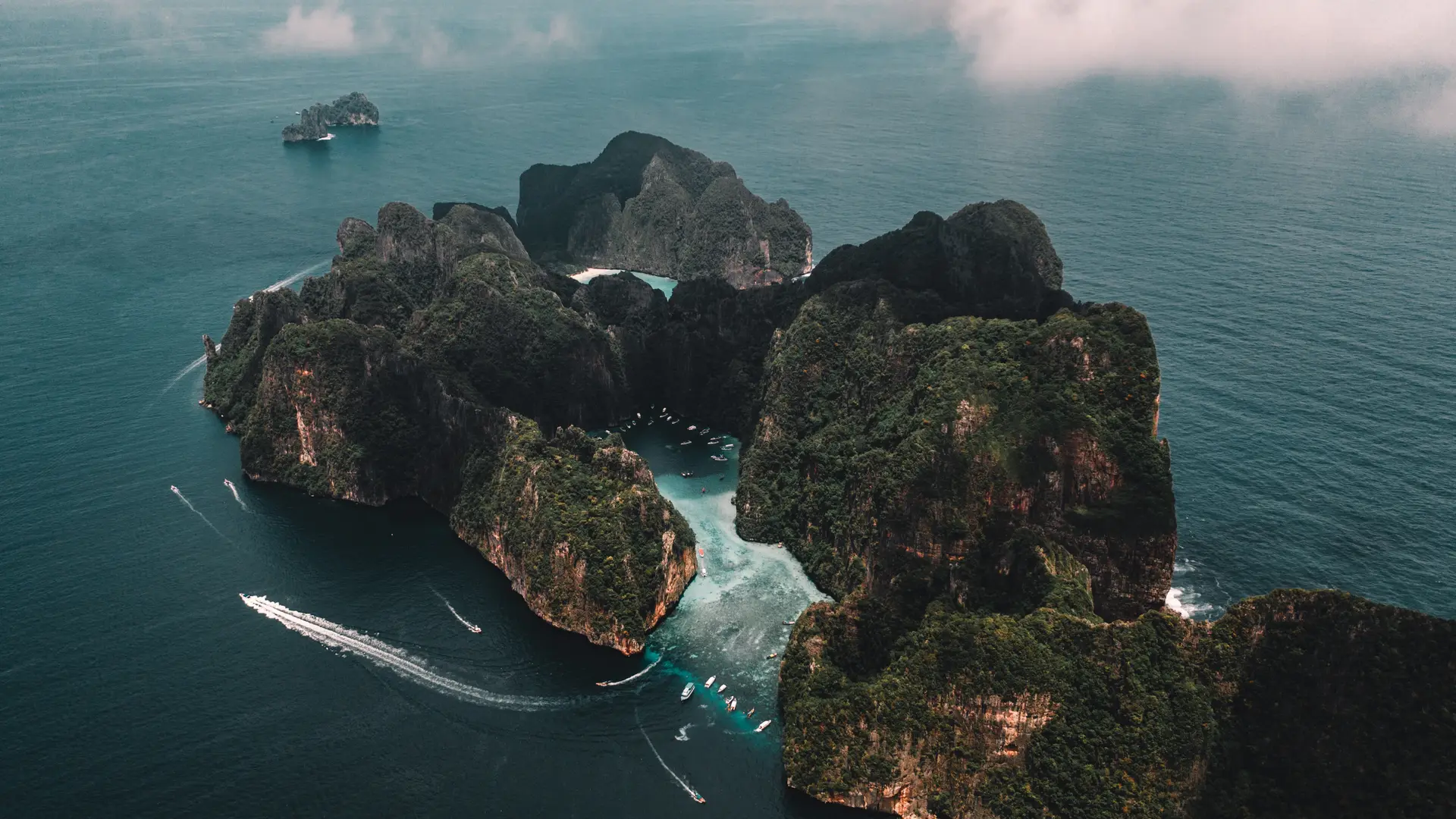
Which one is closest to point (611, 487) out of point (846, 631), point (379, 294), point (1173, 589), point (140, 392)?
point (846, 631)

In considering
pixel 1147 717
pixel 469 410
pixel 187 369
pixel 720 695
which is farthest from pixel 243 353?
pixel 1147 717

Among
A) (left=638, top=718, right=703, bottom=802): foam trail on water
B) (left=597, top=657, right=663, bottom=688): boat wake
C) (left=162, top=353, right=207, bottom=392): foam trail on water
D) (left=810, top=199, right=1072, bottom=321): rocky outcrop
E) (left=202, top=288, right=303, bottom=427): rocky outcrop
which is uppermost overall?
(left=810, top=199, right=1072, bottom=321): rocky outcrop

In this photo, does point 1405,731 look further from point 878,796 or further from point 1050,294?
point 1050,294

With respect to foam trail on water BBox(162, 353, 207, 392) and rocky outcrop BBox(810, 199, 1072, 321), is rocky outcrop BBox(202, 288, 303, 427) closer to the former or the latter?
foam trail on water BBox(162, 353, 207, 392)

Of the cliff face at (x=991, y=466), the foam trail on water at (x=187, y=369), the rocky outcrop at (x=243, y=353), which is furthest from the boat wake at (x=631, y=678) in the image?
the foam trail on water at (x=187, y=369)

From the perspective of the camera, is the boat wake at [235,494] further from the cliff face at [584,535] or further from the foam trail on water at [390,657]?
the cliff face at [584,535]

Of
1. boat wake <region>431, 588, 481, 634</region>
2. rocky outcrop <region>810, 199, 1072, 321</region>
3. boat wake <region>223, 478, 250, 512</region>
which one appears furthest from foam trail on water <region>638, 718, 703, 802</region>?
rocky outcrop <region>810, 199, 1072, 321</region>
